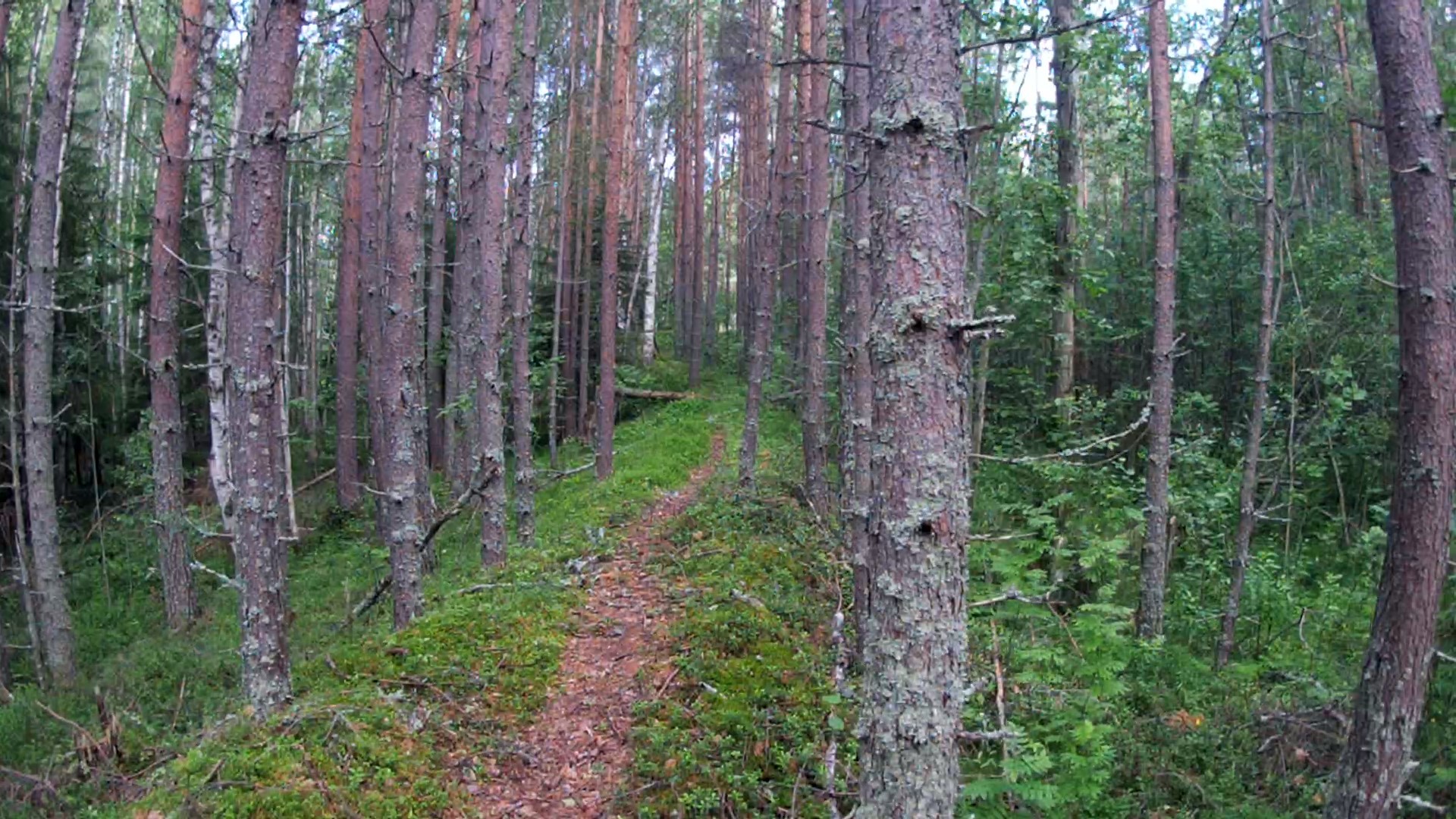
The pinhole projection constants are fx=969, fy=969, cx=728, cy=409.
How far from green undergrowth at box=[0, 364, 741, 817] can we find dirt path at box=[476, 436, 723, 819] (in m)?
0.19

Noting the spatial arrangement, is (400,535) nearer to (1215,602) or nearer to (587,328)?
(1215,602)

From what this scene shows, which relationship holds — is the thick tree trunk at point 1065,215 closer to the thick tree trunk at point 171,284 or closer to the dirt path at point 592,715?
the dirt path at point 592,715

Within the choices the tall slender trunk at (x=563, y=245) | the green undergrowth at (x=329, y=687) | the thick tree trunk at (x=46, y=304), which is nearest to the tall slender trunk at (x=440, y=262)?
the tall slender trunk at (x=563, y=245)

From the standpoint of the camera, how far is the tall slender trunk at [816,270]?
11.5 m

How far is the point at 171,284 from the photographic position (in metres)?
11.7

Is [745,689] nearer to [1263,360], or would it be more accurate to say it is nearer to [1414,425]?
[1414,425]

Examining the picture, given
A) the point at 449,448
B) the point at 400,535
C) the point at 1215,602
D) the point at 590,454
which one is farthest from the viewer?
the point at 590,454

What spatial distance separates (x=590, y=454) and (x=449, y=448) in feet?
10.5

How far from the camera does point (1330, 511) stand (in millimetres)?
14016

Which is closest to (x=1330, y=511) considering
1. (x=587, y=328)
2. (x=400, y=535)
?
(x=400, y=535)

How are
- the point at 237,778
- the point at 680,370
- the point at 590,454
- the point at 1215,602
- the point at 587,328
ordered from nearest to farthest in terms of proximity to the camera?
the point at 237,778
the point at 1215,602
the point at 590,454
the point at 587,328
the point at 680,370

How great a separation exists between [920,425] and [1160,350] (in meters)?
7.22

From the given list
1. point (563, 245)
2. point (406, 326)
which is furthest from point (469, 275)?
point (563, 245)

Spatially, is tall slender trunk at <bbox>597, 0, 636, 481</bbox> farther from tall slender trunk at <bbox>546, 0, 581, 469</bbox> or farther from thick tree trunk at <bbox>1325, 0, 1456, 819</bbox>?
thick tree trunk at <bbox>1325, 0, 1456, 819</bbox>
